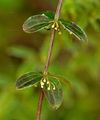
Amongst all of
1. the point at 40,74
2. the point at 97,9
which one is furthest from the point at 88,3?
the point at 40,74

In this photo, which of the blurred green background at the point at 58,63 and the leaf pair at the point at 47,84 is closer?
the leaf pair at the point at 47,84

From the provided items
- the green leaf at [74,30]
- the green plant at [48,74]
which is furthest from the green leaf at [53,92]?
Answer: the green leaf at [74,30]

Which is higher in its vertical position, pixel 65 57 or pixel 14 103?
pixel 65 57

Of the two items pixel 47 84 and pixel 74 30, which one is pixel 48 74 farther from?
pixel 74 30

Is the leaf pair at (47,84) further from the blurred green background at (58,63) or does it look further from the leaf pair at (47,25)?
the blurred green background at (58,63)

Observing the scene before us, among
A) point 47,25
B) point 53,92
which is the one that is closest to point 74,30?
point 47,25

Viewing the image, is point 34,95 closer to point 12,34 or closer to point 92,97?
point 92,97

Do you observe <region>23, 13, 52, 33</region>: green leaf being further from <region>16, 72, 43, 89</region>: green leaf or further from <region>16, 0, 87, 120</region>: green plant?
<region>16, 72, 43, 89</region>: green leaf
